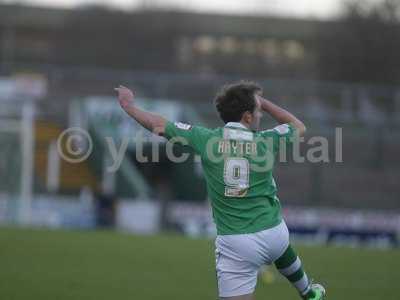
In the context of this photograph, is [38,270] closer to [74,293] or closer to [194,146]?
[74,293]

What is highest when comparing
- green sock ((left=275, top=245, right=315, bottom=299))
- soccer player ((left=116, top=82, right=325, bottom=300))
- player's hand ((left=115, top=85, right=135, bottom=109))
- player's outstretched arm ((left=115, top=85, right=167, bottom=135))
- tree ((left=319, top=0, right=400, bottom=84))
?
tree ((left=319, top=0, right=400, bottom=84))

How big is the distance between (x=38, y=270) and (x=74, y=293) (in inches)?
77.7

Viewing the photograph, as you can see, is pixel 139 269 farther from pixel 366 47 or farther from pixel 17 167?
pixel 366 47

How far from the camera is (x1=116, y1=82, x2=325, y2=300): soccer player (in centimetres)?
635

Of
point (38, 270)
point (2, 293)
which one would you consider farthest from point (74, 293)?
point (38, 270)

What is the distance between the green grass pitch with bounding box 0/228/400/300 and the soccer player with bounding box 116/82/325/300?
327cm

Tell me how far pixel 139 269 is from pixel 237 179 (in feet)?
20.0

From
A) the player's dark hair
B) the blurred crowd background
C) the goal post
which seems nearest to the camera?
the player's dark hair

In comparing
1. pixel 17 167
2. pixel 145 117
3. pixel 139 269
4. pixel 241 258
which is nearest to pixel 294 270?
pixel 241 258

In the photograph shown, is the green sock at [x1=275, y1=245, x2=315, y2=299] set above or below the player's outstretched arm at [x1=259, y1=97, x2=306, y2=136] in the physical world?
below

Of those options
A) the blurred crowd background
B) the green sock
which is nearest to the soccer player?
the green sock

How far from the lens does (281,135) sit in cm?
660

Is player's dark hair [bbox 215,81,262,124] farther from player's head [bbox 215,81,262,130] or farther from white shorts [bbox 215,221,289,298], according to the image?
white shorts [bbox 215,221,289,298]

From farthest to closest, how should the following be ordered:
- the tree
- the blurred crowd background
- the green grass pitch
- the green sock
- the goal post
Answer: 1. the tree
2. the blurred crowd background
3. the goal post
4. the green grass pitch
5. the green sock
